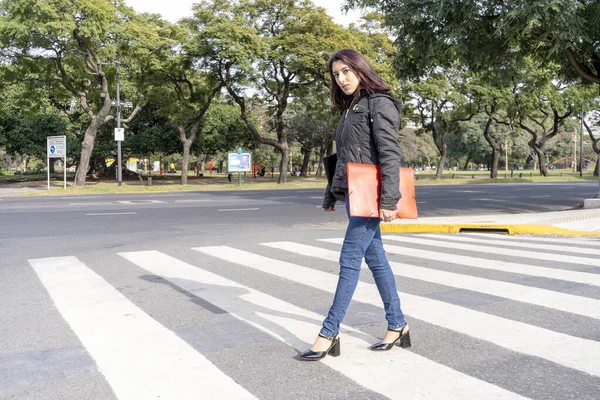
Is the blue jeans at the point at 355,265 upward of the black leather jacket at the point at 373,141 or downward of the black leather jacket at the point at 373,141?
downward

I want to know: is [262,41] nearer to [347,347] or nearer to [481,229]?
[481,229]

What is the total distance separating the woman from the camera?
3592 millimetres

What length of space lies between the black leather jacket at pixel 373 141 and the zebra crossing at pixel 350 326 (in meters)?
1.07

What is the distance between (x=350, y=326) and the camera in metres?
4.36

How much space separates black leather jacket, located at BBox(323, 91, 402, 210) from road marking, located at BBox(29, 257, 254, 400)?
1413 millimetres

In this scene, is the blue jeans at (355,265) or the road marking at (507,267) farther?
the road marking at (507,267)

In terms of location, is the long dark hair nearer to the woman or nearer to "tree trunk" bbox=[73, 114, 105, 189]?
the woman

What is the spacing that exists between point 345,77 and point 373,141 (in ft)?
1.52

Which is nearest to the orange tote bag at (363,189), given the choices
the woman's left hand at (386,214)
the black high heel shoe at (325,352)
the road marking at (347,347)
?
the woman's left hand at (386,214)

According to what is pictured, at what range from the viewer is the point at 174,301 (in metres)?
5.20

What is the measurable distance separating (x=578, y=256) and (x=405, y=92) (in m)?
34.5

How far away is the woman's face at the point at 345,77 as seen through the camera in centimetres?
374

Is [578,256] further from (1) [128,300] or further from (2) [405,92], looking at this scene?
(2) [405,92]

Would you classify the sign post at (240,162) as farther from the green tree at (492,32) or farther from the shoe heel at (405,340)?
the shoe heel at (405,340)
